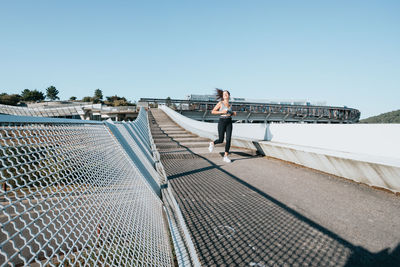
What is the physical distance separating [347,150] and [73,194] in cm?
484

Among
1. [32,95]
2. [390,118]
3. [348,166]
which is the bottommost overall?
[348,166]

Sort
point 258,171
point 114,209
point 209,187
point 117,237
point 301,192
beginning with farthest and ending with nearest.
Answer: point 258,171, point 209,187, point 301,192, point 114,209, point 117,237

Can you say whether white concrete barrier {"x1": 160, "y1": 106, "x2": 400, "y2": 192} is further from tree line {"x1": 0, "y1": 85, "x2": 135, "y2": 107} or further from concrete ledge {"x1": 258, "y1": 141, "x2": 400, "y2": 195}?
tree line {"x1": 0, "y1": 85, "x2": 135, "y2": 107}

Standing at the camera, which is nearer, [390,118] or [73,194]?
[73,194]

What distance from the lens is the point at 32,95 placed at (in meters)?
108

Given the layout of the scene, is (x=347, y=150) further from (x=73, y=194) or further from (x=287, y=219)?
(x=73, y=194)

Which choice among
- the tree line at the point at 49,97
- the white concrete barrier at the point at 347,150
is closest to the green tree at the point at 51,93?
the tree line at the point at 49,97

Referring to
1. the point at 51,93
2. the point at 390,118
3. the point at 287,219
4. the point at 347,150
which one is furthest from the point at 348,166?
the point at 51,93

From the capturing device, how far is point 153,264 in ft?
6.19

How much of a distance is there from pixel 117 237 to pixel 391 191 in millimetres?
4048

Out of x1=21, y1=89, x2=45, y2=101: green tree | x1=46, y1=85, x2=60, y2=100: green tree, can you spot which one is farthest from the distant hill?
x1=46, y1=85, x2=60, y2=100: green tree

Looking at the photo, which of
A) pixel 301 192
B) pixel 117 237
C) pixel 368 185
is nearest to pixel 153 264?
pixel 117 237

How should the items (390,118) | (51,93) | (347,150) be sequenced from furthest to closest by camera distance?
(51,93) → (390,118) → (347,150)

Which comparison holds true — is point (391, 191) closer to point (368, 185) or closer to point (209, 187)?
point (368, 185)
